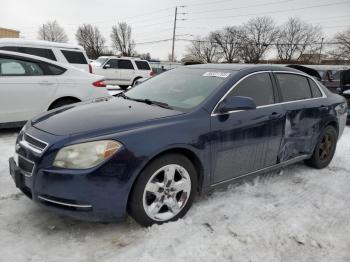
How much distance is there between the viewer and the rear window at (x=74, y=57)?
9.76 m

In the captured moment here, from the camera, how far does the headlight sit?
8.50 ft

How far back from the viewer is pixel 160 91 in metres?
3.89

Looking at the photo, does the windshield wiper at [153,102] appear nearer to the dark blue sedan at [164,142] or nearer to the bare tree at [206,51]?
the dark blue sedan at [164,142]

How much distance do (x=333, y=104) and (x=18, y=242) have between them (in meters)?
4.43

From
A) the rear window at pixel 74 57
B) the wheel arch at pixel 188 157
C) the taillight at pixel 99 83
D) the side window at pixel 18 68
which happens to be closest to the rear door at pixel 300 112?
the wheel arch at pixel 188 157

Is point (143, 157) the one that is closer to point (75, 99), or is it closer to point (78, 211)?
point (78, 211)

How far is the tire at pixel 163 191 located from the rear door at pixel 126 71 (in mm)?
15662

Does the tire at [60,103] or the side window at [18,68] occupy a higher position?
the side window at [18,68]

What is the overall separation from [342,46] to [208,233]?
5759cm

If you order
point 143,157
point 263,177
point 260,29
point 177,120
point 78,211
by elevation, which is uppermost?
point 260,29

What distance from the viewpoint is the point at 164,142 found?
2828 millimetres

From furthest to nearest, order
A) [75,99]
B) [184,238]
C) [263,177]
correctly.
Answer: [75,99], [263,177], [184,238]

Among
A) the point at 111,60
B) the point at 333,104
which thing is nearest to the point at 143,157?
the point at 333,104

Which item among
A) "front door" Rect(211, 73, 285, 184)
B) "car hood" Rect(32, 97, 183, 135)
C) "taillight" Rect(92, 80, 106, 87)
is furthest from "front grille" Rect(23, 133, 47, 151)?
"taillight" Rect(92, 80, 106, 87)
